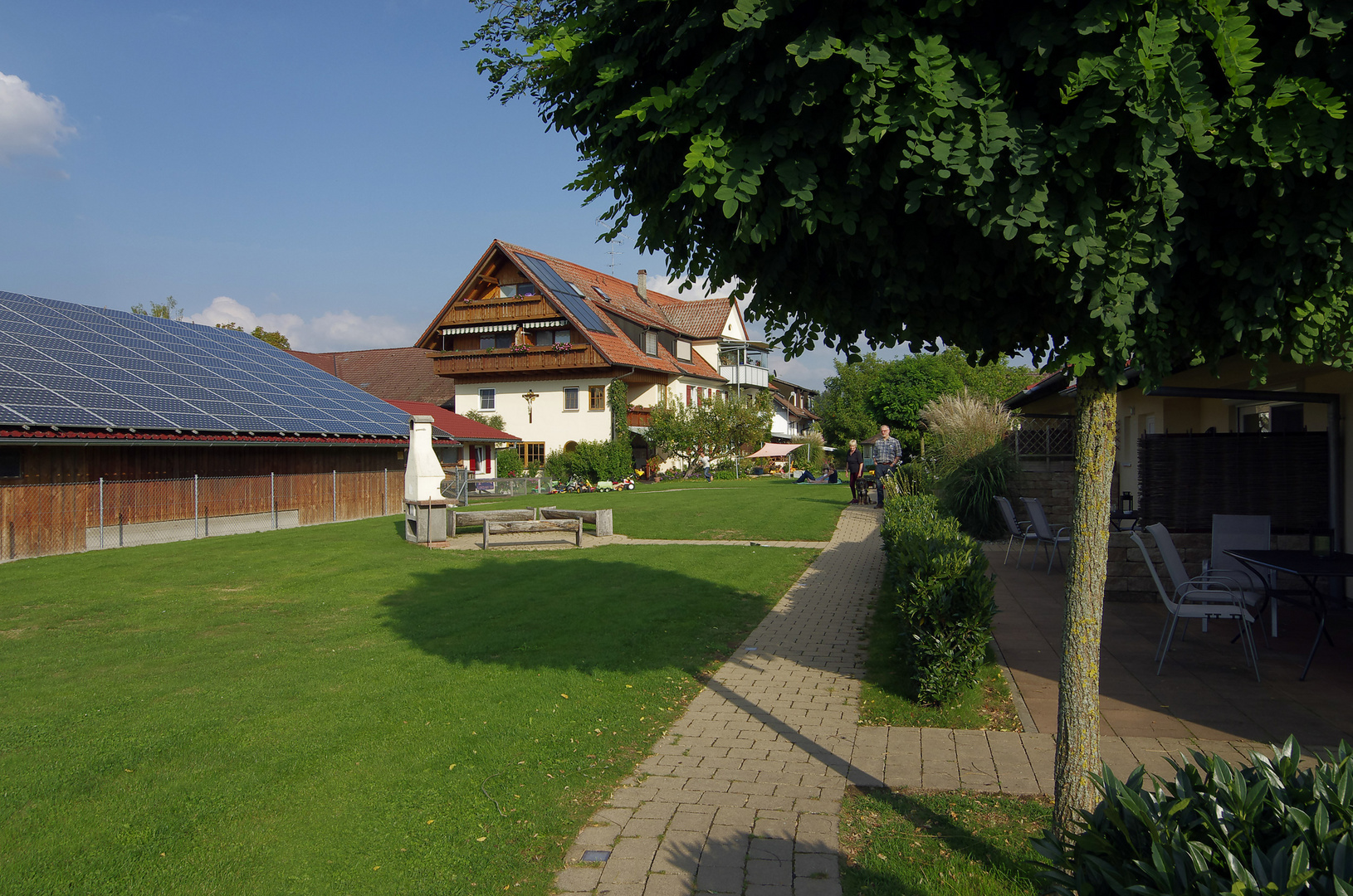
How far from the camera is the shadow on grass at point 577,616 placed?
24.3ft

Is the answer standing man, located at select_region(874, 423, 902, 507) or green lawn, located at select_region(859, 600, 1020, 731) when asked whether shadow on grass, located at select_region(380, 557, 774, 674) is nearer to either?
green lawn, located at select_region(859, 600, 1020, 731)

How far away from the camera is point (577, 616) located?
29.5ft

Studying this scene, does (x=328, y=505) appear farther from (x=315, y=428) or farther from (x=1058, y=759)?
(x=1058, y=759)

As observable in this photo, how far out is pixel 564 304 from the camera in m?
41.7

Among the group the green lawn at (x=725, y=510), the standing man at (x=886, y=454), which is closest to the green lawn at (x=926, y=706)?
the green lawn at (x=725, y=510)

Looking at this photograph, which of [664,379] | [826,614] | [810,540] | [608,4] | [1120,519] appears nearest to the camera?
[608,4]

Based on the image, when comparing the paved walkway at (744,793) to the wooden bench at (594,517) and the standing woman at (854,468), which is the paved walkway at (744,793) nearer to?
the wooden bench at (594,517)

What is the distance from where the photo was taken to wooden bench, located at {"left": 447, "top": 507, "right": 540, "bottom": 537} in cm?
1634

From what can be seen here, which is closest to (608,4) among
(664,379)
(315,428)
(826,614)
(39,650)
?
(826,614)

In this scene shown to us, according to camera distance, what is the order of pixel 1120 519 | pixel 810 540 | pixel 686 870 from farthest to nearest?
pixel 810 540 → pixel 1120 519 → pixel 686 870

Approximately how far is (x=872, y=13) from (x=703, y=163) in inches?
31.2

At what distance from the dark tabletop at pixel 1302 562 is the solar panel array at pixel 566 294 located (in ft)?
119

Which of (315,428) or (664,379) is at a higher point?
(664,379)

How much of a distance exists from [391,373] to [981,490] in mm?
44420
